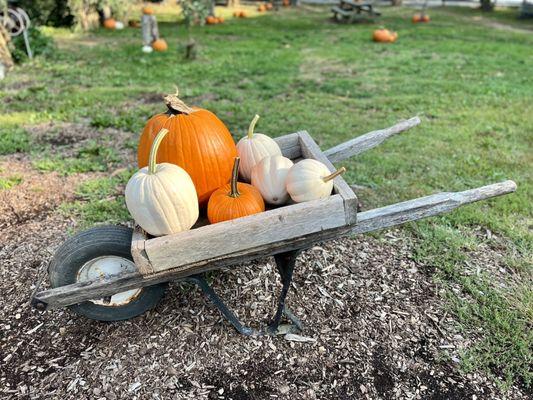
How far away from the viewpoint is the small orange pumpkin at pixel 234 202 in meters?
2.09

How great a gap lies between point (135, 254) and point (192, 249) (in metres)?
0.24

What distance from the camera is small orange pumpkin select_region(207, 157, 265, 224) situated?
2092 millimetres

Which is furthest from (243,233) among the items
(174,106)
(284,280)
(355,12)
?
(355,12)

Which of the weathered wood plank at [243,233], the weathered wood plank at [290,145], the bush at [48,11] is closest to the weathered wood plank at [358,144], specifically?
the weathered wood plank at [290,145]

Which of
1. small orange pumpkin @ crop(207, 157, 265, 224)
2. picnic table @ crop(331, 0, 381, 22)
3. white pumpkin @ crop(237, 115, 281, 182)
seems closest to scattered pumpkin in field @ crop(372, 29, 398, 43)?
picnic table @ crop(331, 0, 381, 22)

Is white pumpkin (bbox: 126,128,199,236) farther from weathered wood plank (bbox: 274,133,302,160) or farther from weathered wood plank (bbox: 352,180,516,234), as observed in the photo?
weathered wood plank (bbox: 274,133,302,160)

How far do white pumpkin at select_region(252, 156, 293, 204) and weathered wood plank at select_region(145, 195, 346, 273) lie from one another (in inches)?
11.1

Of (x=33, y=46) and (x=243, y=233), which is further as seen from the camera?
(x=33, y=46)

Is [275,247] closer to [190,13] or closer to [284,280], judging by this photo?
[284,280]

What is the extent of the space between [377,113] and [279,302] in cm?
419

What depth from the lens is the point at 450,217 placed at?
3.73 m

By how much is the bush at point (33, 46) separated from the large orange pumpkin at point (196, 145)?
7457mm

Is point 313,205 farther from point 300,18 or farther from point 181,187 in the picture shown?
point 300,18

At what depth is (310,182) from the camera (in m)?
2.06
